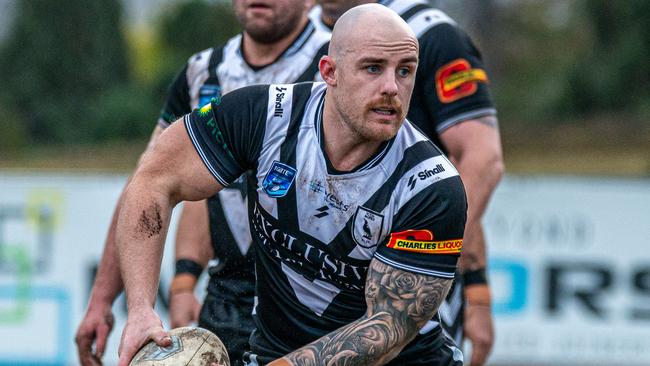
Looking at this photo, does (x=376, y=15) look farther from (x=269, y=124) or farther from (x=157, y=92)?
(x=157, y=92)

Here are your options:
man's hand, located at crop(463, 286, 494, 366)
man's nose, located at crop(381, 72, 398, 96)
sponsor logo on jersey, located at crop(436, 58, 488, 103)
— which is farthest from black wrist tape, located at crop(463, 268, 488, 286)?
man's nose, located at crop(381, 72, 398, 96)

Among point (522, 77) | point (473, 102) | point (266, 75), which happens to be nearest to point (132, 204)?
point (266, 75)

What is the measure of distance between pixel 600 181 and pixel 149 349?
688cm

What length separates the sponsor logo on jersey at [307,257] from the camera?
4211mm

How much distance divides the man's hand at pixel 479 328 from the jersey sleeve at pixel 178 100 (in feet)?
5.68

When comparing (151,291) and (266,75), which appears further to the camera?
(266,75)

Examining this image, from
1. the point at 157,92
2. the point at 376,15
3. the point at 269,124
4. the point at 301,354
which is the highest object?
the point at 157,92

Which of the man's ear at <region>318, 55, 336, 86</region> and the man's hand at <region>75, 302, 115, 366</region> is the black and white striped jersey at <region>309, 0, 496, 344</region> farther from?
the man's hand at <region>75, 302, 115, 366</region>

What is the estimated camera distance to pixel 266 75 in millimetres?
5359

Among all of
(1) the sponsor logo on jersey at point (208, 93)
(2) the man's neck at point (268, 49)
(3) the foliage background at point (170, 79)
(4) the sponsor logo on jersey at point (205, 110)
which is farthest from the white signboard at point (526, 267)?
(4) the sponsor logo on jersey at point (205, 110)

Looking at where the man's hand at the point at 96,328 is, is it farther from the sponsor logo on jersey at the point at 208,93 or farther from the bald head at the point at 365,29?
the bald head at the point at 365,29

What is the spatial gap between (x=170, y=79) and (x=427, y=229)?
24.1 ft

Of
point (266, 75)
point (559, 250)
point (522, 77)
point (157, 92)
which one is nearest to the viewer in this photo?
point (266, 75)

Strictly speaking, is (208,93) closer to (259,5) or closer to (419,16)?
(259,5)
